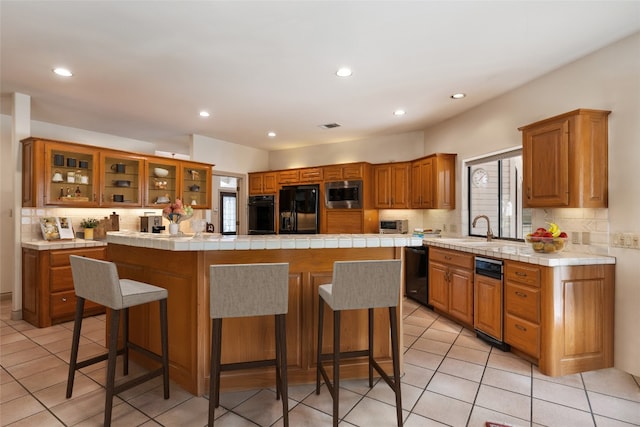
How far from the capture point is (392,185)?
17.3 feet

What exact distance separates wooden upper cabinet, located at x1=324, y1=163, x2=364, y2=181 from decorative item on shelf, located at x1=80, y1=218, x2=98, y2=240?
11.9 ft

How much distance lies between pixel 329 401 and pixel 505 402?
1180 mm

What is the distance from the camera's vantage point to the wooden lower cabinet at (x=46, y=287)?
3.55m

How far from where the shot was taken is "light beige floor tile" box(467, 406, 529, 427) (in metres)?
1.92

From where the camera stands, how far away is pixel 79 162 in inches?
165

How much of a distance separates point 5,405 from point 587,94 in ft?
16.4

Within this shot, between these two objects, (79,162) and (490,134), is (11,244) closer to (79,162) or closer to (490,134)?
(79,162)

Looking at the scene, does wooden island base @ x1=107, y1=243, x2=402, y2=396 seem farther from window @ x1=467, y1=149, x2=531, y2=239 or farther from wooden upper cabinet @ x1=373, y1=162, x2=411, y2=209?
wooden upper cabinet @ x1=373, y1=162, x2=411, y2=209

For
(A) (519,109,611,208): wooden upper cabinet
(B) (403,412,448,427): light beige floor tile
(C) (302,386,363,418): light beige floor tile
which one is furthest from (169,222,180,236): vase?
(A) (519,109,611,208): wooden upper cabinet

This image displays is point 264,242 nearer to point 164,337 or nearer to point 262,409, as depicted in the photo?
point 164,337

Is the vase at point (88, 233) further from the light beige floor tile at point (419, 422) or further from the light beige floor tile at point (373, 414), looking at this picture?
the light beige floor tile at point (419, 422)

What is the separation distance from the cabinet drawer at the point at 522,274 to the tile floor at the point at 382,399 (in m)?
0.70

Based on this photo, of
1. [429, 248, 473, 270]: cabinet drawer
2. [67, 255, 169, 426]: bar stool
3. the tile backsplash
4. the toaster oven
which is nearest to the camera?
[67, 255, 169, 426]: bar stool

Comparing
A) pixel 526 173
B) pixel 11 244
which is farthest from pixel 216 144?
pixel 526 173
